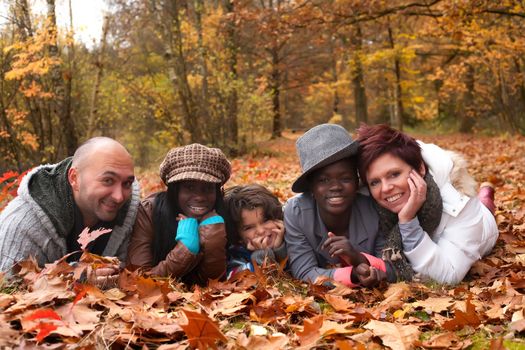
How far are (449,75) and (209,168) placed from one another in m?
17.7

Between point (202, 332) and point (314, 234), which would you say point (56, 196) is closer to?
point (314, 234)

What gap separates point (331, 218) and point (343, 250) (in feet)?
1.43

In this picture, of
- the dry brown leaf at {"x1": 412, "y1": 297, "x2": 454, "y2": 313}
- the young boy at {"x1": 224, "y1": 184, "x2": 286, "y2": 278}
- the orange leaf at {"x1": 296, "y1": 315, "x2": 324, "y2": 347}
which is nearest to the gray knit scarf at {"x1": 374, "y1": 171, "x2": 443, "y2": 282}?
the dry brown leaf at {"x1": 412, "y1": 297, "x2": 454, "y2": 313}

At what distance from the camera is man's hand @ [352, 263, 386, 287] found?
11.2 ft

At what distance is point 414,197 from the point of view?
3.53 m

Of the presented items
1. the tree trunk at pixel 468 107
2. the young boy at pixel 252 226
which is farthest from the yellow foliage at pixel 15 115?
the tree trunk at pixel 468 107

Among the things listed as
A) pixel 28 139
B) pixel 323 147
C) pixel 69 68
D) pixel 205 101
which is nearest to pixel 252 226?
pixel 323 147

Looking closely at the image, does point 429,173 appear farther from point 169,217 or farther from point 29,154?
point 29,154

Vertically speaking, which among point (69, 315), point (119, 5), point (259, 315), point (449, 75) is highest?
point (119, 5)

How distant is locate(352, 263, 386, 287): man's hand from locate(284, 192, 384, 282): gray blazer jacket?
0.31 meters

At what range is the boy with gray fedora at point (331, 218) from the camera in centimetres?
353

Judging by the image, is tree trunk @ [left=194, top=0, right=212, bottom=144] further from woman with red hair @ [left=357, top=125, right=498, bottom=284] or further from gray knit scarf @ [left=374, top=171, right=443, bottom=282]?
gray knit scarf @ [left=374, top=171, right=443, bottom=282]

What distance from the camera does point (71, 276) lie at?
2.84 m

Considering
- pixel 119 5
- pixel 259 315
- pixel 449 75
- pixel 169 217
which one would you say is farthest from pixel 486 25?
pixel 259 315
